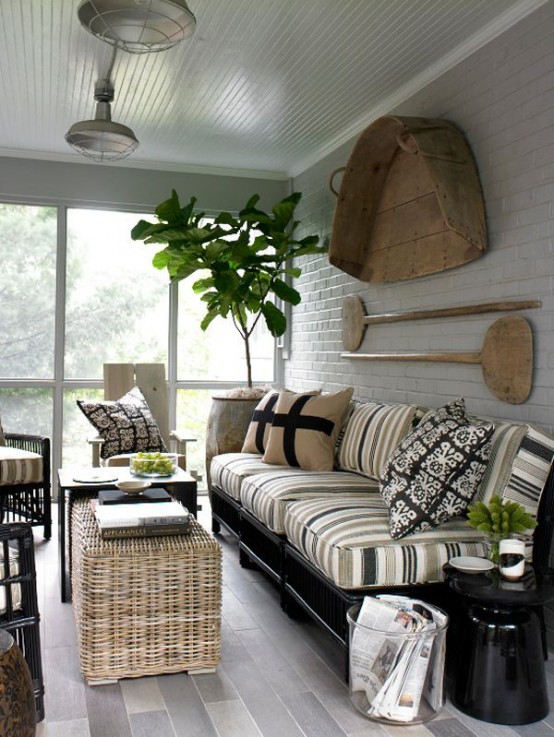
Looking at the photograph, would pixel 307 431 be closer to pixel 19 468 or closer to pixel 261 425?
pixel 261 425

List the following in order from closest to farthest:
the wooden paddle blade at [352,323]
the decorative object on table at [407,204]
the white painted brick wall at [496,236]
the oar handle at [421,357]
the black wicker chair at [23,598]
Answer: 1. the black wicker chair at [23,598]
2. the white painted brick wall at [496,236]
3. the decorative object on table at [407,204]
4. the oar handle at [421,357]
5. the wooden paddle blade at [352,323]

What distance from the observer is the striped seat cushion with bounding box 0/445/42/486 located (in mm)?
4352

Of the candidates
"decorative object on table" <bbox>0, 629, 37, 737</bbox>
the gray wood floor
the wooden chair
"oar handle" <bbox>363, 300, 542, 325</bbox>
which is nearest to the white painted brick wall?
"oar handle" <bbox>363, 300, 542, 325</bbox>

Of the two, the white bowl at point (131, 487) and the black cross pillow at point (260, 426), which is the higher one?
the black cross pillow at point (260, 426)

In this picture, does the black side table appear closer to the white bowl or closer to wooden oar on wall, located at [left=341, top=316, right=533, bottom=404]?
wooden oar on wall, located at [left=341, top=316, right=533, bottom=404]

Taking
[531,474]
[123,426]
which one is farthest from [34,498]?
[531,474]

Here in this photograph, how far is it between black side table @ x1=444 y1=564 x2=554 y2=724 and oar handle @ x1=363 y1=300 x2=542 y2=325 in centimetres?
126

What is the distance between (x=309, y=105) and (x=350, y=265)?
0.99m

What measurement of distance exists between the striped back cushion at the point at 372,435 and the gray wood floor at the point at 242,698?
0.94 meters

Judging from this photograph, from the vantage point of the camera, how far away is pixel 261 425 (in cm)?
464

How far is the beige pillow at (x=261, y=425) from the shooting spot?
459cm

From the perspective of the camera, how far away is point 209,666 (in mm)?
2672

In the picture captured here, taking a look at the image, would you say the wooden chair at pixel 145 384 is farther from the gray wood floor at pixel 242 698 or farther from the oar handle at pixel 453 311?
the gray wood floor at pixel 242 698

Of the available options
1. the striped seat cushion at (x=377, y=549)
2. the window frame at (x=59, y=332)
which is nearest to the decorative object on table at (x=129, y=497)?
the striped seat cushion at (x=377, y=549)
